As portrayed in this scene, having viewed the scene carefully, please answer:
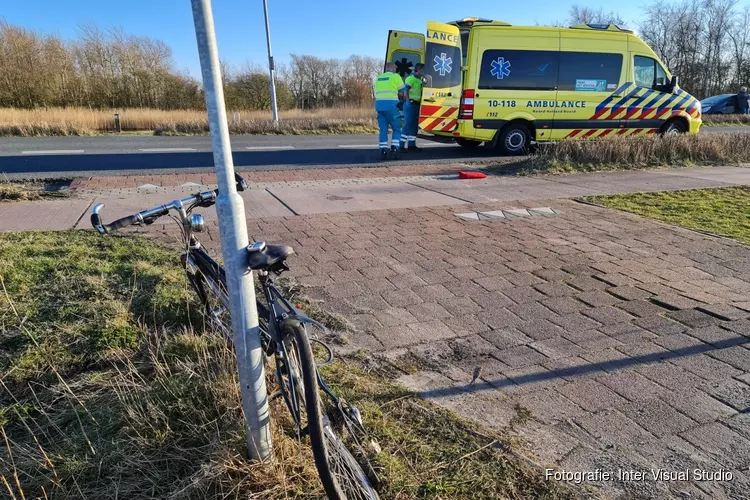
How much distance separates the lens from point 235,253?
6.14ft

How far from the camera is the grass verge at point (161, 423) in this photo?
6.79ft

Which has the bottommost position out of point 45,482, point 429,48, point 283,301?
point 45,482

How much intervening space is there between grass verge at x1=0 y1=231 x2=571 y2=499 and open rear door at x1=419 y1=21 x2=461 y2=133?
9.75m

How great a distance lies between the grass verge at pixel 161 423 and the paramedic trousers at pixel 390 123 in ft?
28.3

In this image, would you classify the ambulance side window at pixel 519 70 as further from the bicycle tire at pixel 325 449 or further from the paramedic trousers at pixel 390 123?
the bicycle tire at pixel 325 449

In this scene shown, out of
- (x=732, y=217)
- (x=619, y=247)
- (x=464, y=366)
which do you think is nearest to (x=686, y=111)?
(x=732, y=217)

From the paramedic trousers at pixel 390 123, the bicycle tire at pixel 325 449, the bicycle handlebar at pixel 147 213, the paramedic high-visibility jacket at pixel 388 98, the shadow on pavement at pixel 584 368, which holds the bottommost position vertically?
the shadow on pavement at pixel 584 368

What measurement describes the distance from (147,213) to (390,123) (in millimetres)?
9781

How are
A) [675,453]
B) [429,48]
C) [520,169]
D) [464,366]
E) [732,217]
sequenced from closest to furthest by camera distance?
[675,453] → [464,366] → [732,217] → [520,169] → [429,48]

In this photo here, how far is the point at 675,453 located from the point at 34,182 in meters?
9.64

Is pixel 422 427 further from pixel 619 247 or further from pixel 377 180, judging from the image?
pixel 377 180

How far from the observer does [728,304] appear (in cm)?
406

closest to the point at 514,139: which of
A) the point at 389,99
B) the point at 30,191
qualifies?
the point at 389,99

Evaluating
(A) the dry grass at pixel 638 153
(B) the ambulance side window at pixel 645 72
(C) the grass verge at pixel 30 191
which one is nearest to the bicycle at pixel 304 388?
(C) the grass verge at pixel 30 191
